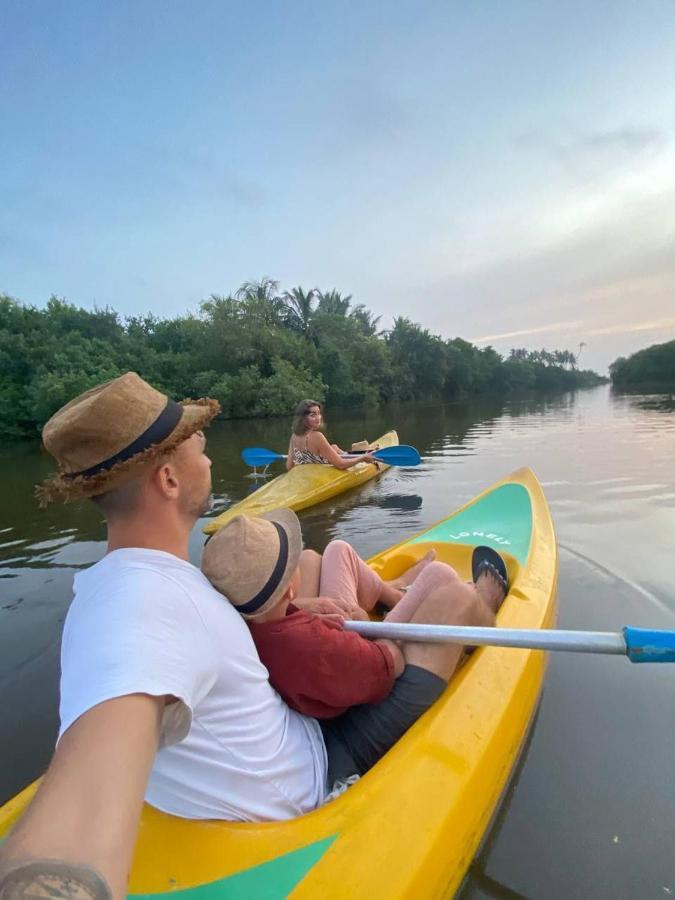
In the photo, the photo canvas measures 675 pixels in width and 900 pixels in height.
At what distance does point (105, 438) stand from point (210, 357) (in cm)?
2511

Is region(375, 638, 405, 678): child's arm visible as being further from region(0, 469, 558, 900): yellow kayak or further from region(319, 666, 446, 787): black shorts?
region(0, 469, 558, 900): yellow kayak

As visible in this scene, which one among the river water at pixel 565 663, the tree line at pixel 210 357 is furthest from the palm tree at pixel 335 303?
the river water at pixel 565 663

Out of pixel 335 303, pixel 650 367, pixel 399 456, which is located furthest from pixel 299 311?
pixel 650 367

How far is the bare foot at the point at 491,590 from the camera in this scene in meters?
2.45

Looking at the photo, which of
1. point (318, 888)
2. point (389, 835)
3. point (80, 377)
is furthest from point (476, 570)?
point (80, 377)

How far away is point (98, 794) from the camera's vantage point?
665 millimetres

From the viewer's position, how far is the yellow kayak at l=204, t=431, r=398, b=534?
19.2 ft

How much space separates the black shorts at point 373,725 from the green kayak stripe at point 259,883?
32cm

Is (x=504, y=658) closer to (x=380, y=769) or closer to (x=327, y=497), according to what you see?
(x=380, y=769)

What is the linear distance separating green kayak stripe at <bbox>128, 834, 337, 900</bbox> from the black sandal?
1.65 m

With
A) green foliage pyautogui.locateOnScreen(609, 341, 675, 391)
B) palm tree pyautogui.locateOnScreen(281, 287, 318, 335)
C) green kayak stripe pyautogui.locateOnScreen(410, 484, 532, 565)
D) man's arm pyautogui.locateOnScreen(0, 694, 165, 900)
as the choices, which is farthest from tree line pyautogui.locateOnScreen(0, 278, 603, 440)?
green foliage pyautogui.locateOnScreen(609, 341, 675, 391)

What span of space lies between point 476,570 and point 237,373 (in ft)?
75.6

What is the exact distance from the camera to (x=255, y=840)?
46.2 inches

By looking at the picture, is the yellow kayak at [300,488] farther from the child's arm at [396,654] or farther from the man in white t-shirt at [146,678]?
the man in white t-shirt at [146,678]
